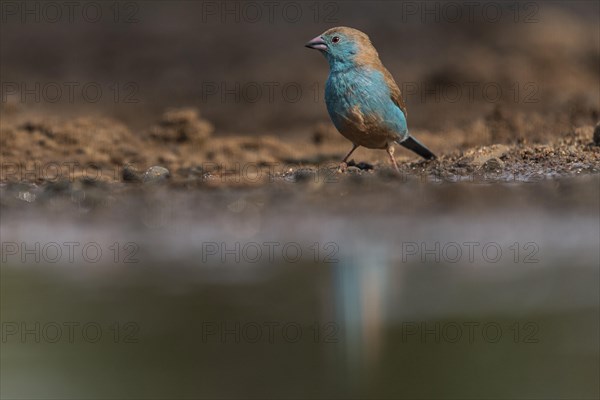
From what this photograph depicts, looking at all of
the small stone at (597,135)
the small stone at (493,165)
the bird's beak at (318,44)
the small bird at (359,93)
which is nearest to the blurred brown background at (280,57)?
the small stone at (597,135)

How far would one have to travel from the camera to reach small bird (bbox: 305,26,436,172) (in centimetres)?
829

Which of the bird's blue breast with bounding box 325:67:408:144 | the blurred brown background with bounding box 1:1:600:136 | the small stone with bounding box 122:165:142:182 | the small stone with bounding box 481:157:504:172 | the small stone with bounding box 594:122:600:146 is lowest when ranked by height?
the small stone with bounding box 481:157:504:172

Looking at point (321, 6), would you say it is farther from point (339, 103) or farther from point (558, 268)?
point (558, 268)

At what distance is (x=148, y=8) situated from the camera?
44.3ft

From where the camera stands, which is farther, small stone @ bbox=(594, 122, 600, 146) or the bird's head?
small stone @ bbox=(594, 122, 600, 146)

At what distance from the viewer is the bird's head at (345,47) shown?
8.42m

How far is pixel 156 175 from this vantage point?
9.07 meters

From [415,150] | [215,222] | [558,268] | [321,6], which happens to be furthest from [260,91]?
[558,268]

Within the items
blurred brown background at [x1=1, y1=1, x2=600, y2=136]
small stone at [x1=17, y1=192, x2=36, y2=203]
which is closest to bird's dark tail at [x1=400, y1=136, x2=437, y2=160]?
blurred brown background at [x1=1, y1=1, x2=600, y2=136]

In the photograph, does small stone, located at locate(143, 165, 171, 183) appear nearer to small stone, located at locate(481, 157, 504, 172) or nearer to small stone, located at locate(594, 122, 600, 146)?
small stone, located at locate(481, 157, 504, 172)

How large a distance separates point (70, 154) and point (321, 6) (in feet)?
12.2

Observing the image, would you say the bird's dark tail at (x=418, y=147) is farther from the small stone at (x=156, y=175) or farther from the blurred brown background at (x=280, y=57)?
the blurred brown background at (x=280, y=57)

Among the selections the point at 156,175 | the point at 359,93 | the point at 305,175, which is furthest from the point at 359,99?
the point at 156,175

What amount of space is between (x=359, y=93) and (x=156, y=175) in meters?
1.65
